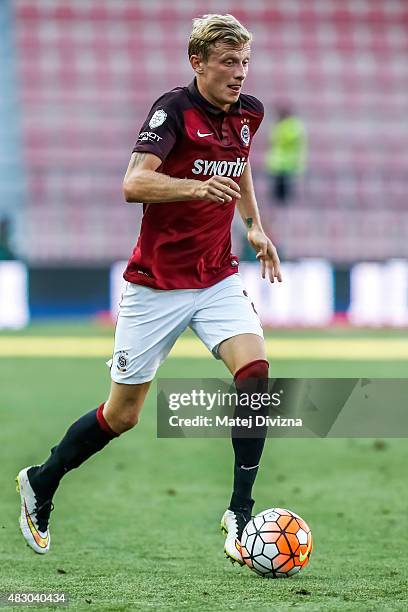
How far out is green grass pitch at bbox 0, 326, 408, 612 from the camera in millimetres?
4859

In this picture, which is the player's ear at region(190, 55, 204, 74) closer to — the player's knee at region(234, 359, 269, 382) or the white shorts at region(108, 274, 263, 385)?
the white shorts at region(108, 274, 263, 385)

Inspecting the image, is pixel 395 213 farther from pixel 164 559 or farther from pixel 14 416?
pixel 164 559

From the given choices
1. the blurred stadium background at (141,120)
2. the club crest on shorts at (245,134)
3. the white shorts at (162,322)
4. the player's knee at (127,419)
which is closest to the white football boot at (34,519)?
the player's knee at (127,419)

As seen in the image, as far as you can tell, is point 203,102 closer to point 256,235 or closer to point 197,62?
point 197,62

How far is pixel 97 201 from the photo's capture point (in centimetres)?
2397

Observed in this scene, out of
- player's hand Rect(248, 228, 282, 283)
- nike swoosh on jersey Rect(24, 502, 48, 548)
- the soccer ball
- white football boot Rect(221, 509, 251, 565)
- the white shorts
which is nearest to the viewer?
the soccer ball

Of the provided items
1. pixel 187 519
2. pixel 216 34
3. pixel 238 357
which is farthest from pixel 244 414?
pixel 216 34

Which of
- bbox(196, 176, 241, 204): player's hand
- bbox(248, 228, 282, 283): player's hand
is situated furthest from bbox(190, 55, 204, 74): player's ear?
bbox(248, 228, 282, 283): player's hand

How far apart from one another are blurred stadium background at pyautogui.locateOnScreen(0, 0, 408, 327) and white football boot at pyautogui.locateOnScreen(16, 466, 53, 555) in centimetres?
1407

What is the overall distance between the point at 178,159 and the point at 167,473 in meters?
3.12

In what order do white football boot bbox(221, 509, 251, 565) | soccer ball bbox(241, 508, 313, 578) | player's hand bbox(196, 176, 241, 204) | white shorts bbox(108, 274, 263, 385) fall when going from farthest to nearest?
1. white shorts bbox(108, 274, 263, 385)
2. white football boot bbox(221, 509, 251, 565)
3. soccer ball bbox(241, 508, 313, 578)
4. player's hand bbox(196, 176, 241, 204)

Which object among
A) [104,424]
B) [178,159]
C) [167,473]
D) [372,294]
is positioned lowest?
[372,294]

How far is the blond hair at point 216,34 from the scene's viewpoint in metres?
5.33

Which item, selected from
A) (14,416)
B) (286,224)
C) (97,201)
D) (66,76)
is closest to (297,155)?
(286,224)
